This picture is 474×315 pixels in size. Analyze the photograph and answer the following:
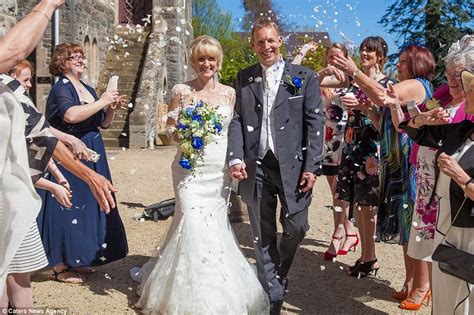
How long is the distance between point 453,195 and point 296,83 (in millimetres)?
1615

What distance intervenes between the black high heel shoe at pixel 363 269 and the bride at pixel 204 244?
62.1 inches

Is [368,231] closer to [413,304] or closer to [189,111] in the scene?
[413,304]

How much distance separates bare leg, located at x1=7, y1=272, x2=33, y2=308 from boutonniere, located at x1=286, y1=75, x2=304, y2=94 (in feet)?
7.68

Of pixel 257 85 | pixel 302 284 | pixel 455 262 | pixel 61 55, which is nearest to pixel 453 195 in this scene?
pixel 455 262

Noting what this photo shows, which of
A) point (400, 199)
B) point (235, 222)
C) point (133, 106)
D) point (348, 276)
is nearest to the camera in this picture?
point (400, 199)

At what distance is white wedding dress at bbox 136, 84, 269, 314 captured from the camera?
13.8ft

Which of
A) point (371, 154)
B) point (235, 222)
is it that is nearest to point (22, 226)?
point (371, 154)

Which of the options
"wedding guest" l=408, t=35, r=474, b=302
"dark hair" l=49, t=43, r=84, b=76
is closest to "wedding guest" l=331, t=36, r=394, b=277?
"wedding guest" l=408, t=35, r=474, b=302

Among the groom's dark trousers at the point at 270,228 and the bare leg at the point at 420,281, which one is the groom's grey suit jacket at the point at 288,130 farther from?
the bare leg at the point at 420,281

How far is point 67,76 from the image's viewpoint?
5.31m

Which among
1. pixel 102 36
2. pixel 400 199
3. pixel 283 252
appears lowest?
pixel 283 252

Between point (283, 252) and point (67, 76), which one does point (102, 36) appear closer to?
point (67, 76)

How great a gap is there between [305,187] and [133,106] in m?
15.1

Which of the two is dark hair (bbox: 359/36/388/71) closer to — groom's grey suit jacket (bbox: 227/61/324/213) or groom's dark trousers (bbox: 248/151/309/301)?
groom's grey suit jacket (bbox: 227/61/324/213)
